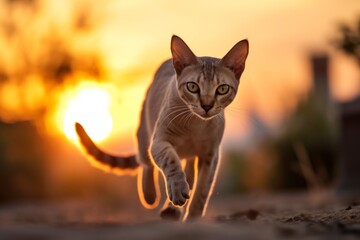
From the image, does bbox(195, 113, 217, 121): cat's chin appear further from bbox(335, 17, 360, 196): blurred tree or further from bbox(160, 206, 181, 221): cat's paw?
bbox(335, 17, 360, 196): blurred tree

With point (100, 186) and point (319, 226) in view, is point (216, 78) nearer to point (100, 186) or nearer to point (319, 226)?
point (319, 226)

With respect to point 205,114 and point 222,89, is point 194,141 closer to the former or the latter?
point 205,114

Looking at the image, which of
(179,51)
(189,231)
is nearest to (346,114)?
(179,51)

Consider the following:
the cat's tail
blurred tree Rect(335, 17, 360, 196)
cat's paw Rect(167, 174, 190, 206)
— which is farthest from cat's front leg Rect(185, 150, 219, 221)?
blurred tree Rect(335, 17, 360, 196)

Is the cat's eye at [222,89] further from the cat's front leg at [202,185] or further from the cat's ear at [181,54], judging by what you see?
the cat's front leg at [202,185]

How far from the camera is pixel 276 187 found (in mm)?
16438

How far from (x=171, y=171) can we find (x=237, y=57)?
1.09 m

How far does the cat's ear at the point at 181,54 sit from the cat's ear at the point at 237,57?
235mm

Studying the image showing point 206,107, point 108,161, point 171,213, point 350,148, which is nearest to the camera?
point 206,107

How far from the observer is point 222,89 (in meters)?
4.57

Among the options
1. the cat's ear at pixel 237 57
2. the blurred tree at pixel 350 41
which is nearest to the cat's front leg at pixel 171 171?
the cat's ear at pixel 237 57

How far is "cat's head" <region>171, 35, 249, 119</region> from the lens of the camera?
4.48 meters

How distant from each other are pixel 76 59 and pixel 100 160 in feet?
35.7

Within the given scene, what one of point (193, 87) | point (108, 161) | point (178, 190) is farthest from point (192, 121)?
point (108, 161)
